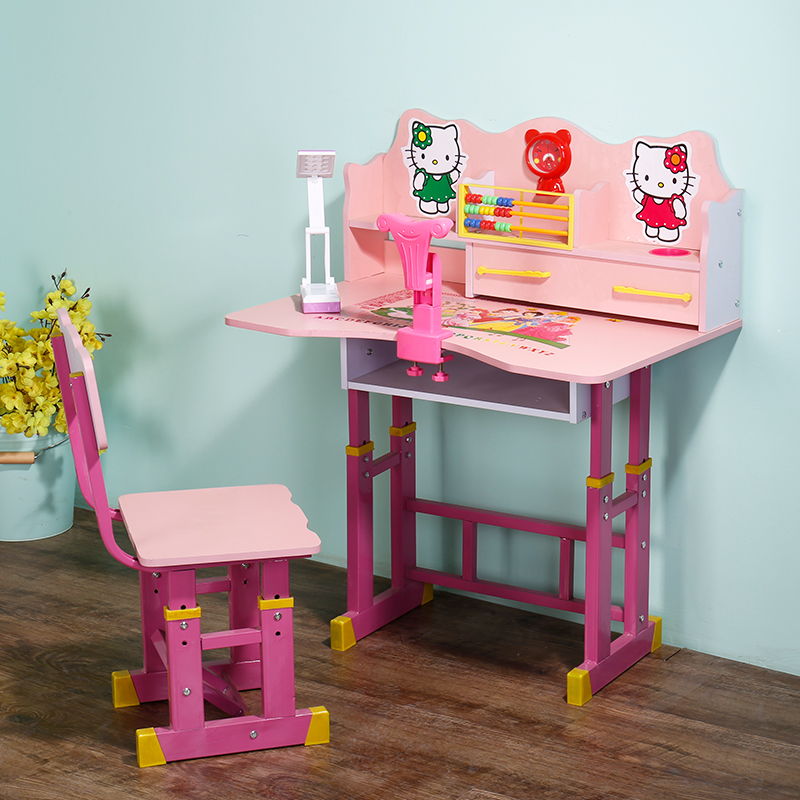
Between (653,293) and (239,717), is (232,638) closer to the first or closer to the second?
(239,717)

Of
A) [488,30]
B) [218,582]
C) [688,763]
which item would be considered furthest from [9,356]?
[688,763]

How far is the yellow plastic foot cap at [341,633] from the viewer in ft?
9.16

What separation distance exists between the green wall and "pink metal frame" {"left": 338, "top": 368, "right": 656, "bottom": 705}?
0.41 ft

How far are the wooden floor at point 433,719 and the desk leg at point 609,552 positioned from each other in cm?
6

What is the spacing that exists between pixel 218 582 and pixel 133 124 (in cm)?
158

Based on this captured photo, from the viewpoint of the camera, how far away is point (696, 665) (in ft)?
8.90

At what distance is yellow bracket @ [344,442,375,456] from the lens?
2.80 m

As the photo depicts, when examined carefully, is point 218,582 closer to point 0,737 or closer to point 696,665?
point 0,737

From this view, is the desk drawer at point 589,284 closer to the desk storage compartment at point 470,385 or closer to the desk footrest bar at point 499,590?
the desk storage compartment at point 470,385

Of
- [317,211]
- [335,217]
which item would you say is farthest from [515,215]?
[335,217]

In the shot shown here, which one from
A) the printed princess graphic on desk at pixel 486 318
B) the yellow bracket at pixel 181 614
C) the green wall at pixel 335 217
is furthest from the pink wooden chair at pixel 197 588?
the green wall at pixel 335 217

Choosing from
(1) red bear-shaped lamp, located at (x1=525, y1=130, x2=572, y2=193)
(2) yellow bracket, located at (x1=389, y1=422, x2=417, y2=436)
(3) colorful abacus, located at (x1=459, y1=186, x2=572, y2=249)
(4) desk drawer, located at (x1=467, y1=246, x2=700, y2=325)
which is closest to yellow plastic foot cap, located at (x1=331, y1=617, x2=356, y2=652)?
(2) yellow bracket, located at (x1=389, y1=422, x2=417, y2=436)

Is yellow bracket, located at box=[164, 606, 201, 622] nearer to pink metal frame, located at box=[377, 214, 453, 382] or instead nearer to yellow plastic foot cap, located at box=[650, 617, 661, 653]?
pink metal frame, located at box=[377, 214, 453, 382]

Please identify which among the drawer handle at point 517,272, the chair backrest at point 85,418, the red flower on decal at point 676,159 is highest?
the red flower on decal at point 676,159
